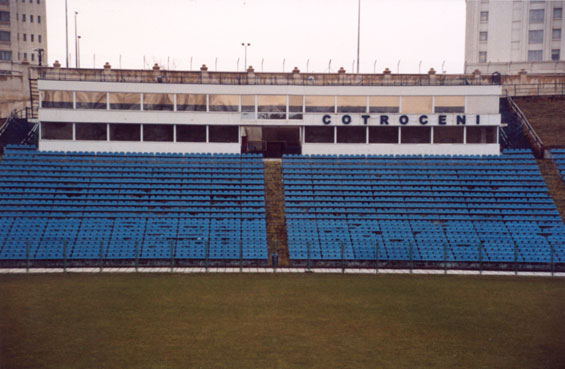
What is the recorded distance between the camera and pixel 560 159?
38906 mm

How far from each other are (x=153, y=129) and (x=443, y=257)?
68.4 ft

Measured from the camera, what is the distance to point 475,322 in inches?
734

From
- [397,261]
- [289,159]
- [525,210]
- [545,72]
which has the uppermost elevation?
[545,72]

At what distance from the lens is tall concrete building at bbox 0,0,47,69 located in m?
88.3

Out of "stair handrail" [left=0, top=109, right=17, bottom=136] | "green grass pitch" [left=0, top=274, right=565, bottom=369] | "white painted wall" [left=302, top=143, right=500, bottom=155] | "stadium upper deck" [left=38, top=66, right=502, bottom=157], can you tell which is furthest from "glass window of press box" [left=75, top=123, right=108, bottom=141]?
"green grass pitch" [left=0, top=274, right=565, bottom=369]

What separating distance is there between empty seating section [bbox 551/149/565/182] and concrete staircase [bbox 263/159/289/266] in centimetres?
1798

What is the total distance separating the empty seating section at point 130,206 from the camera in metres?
29.4

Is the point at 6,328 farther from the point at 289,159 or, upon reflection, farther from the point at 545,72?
the point at 545,72

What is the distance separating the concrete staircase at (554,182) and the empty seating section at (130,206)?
57.6 ft

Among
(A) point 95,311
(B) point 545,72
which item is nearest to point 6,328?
(A) point 95,311

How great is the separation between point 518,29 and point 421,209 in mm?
54488

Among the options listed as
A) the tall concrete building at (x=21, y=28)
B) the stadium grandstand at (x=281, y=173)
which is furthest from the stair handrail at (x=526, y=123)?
the tall concrete building at (x=21, y=28)

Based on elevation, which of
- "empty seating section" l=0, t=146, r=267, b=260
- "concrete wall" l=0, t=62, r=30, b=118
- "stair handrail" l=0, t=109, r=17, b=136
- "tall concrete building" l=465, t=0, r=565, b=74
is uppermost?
"tall concrete building" l=465, t=0, r=565, b=74

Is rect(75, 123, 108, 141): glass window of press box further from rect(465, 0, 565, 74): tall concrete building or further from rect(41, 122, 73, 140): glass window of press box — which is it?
rect(465, 0, 565, 74): tall concrete building
